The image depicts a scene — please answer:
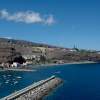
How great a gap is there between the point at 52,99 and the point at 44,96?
4312mm

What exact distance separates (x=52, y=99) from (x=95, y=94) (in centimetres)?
1391

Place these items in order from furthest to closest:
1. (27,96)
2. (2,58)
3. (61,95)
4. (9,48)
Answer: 1. (9,48)
2. (2,58)
3. (61,95)
4. (27,96)

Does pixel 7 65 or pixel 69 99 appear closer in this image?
pixel 69 99

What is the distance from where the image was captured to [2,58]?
171 meters

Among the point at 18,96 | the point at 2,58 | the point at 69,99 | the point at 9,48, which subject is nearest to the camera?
the point at 18,96

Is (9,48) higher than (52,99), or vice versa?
(9,48)

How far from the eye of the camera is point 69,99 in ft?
227

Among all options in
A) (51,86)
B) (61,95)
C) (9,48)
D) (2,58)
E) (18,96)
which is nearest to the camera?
(18,96)

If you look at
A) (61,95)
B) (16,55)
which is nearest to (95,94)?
(61,95)

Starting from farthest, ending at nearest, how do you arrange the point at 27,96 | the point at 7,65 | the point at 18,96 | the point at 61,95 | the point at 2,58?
the point at 2,58, the point at 7,65, the point at 61,95, the point at 27,96, the point at 18,96

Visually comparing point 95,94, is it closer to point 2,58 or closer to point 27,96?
point 27,96

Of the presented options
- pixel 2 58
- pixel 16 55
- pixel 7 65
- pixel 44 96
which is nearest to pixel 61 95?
pixel 44 96

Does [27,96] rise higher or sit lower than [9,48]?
lower

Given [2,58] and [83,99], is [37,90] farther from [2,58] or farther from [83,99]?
[2,58]
